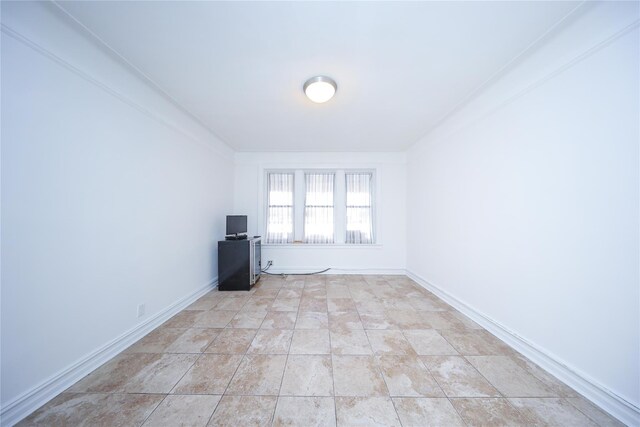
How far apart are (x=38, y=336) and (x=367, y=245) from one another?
4.13m

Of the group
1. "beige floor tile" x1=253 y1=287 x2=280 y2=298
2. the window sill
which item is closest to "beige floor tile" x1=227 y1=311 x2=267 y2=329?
"beige floor tile" x1=253 y1=287 x2=280 y2=298

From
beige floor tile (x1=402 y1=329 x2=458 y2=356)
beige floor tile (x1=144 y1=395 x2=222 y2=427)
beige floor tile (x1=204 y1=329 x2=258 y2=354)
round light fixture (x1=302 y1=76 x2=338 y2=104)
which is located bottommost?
beige floor tile (x1=144 y1=395 x2=222 y2=427)

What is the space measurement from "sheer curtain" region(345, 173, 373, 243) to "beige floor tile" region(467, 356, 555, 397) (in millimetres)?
2797

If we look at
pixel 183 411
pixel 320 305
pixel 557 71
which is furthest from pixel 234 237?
pixel 557 71

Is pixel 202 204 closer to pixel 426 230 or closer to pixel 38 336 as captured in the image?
pixel 38 336

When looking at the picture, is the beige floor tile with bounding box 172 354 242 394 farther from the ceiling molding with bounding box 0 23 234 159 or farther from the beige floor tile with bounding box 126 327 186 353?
the ceiling molding with bounding box 0 23 234 159

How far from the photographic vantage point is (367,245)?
4340 millimetres

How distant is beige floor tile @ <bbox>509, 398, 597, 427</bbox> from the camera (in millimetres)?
1240

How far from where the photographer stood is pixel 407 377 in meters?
1.58

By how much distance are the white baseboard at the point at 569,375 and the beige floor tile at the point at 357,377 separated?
1.35 meters

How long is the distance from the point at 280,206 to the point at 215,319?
99.2 inches

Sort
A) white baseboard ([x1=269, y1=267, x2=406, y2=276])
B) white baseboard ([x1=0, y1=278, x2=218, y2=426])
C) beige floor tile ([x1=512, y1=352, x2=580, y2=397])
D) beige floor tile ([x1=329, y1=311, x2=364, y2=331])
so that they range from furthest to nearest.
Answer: white baseboard ([x1=269, y1=267, x2=406, y2=276]) → beige floor tile ([x1=329, y1=311, x2=364, y2=331]) → beige floor tile ([x1=512, y1=352, x2=580, y2=397]) → white baseboard ([x1=0, y1=278, x2=218, y2=426])

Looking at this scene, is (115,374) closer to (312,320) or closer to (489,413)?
(312,320)

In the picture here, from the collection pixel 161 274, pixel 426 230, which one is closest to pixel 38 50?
pixel 161 274
